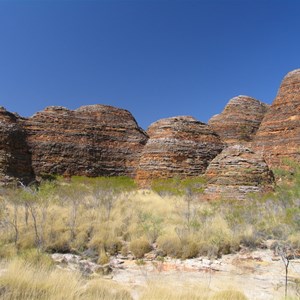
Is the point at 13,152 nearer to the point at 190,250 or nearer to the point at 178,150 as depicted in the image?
the point at 178,150

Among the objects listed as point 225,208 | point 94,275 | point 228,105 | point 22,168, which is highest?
point 228,105

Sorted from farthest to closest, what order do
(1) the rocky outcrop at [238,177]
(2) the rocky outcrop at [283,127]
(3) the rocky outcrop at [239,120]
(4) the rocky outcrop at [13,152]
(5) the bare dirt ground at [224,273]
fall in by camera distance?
1. (3) the rocky outcrop at [239,120]
2. (2) the rocky outcrop at [283,127]
3. (4) the rocky outcrop at [13,152]
4. (1) the rocky outcrop at [238,177]
5. (5) the bare dirt ground at [224,273]

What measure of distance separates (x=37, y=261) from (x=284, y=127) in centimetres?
2903

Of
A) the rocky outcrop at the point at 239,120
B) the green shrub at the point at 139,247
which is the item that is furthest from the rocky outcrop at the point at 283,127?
the green shrub at the point at 139,247

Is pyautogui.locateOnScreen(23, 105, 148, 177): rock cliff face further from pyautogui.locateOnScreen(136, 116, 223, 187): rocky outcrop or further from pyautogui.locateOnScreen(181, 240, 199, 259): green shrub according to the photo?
pyautogui.locateOnScreen(181, 240, 199, 259): green shrub

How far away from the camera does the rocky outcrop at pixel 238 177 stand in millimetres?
18969

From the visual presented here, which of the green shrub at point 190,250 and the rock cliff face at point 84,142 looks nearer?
the green shrub at point 190,250

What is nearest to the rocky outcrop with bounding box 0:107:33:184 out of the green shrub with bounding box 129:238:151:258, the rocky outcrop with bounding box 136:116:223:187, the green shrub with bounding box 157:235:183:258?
the rocky outcrop with bounding box 136:116:223:187

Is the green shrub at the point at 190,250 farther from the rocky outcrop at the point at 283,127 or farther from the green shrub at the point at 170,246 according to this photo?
the rocky outcrop at the point at 283,127

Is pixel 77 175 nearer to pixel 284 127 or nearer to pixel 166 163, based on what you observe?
pixel 166 163

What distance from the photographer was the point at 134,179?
103 ft

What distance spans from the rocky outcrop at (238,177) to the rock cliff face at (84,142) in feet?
41.6

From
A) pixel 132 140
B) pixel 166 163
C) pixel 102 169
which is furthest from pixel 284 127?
pixel 102 169

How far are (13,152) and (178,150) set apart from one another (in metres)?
14.6
